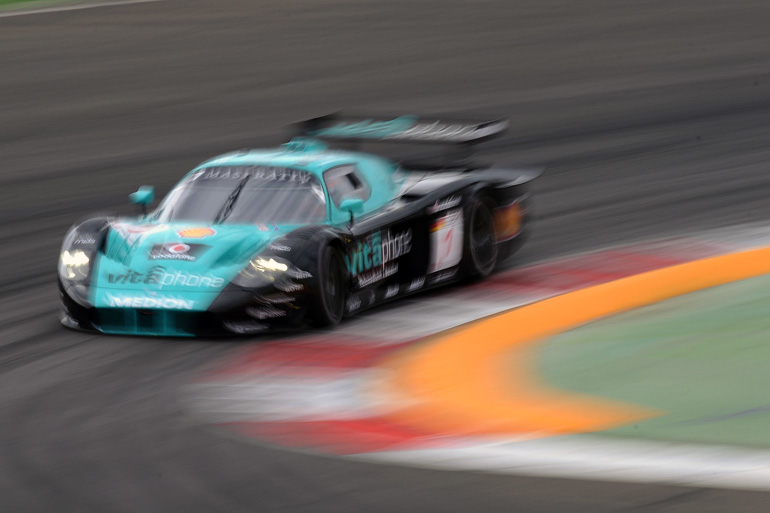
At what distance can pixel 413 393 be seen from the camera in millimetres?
7059

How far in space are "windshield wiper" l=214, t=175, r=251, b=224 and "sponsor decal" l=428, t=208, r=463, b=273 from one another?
1411 millimetres

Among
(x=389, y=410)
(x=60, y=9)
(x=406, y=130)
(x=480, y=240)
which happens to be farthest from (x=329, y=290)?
(x=60, y=9)

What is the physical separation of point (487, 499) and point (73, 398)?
272cm

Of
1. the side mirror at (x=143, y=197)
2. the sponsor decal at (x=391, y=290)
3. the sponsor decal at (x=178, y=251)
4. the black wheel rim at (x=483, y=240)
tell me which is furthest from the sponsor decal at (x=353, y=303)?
the side mirror at (x=143, y=197)

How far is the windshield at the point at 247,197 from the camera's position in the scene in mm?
8984

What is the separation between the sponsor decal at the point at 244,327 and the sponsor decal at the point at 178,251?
0.50 meters

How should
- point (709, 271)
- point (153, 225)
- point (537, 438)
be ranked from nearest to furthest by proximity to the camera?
1. point (537, 438)
2. point (153, 225)
3. point (709, 271)

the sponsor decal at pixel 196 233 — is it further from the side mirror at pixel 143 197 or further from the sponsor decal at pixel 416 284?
the sponsor decal at pixel 416 284

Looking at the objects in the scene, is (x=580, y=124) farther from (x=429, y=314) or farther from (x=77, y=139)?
(x=429, y=314)

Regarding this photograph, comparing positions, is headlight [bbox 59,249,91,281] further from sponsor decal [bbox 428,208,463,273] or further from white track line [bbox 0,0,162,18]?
white track line [bbox 0,0,162,18]

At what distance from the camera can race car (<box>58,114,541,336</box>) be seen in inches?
327

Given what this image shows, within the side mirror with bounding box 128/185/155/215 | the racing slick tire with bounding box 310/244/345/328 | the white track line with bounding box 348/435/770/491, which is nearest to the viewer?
the white track line with bounding box 348/435/770/491

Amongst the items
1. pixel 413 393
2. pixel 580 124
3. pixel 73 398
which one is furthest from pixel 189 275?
pixel 580 124

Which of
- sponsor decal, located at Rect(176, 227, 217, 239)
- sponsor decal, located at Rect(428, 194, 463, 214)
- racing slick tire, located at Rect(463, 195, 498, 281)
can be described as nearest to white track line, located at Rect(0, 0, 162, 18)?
racing slick tire, located at Rect(463, 195, 498, 281)
